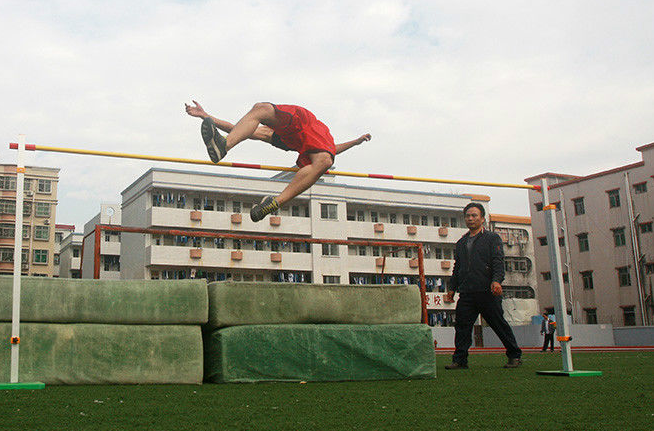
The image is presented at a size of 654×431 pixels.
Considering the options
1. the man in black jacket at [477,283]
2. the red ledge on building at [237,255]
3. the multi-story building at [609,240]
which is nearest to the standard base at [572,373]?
the man in black jacket at [477,283]

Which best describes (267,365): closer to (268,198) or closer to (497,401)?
(268,198)

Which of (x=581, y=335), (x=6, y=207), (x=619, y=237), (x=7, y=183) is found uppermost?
(x=7, y=183)

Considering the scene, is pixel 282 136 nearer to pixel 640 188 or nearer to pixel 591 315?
pixel 640 188

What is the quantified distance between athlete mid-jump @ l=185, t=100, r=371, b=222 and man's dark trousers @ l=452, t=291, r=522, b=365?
6.34ft

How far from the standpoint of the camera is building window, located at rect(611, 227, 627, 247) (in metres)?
38.8

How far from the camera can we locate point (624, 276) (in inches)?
1519

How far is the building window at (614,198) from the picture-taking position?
38969mm

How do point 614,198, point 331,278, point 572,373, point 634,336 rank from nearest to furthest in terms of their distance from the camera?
point 572,373, point 634,336, point 614,198, point 331,278

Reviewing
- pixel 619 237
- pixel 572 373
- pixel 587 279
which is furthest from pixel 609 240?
pixel 572 373

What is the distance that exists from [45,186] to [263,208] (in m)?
51.9

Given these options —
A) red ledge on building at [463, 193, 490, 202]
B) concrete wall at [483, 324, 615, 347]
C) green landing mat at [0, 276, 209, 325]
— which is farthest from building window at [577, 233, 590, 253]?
green landing mat at [0, 276, 209, 325]

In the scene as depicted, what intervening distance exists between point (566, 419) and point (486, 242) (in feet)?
11.6

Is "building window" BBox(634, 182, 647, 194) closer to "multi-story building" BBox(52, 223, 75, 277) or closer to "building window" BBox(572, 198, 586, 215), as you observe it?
"building window" BBox(572, 198, 586, 215)

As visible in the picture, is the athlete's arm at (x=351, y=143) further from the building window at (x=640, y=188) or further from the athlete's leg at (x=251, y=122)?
the building window at (x=640, y=188)
